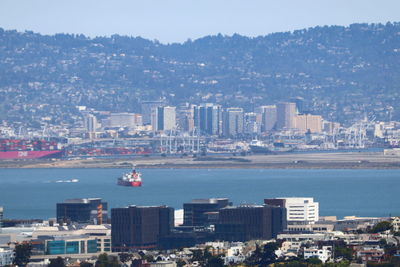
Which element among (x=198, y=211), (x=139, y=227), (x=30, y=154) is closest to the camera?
(x=139, y=227)

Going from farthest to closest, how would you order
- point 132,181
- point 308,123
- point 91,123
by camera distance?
point 308,123
point 91,123
point 132,181

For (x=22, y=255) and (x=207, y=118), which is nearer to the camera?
(x=22, y=255)

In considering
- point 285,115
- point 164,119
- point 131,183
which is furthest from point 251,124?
point 131,183

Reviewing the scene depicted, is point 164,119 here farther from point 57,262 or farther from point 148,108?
point 57,262

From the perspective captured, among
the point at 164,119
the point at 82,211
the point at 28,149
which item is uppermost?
the point at 164,119

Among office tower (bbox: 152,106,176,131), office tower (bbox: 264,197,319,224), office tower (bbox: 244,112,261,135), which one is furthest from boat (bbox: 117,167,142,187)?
office tower (bbox: 152,106,176,131)

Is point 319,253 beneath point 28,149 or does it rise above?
above

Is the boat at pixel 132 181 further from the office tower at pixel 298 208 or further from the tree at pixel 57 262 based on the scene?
the tree at pixel 57 262
